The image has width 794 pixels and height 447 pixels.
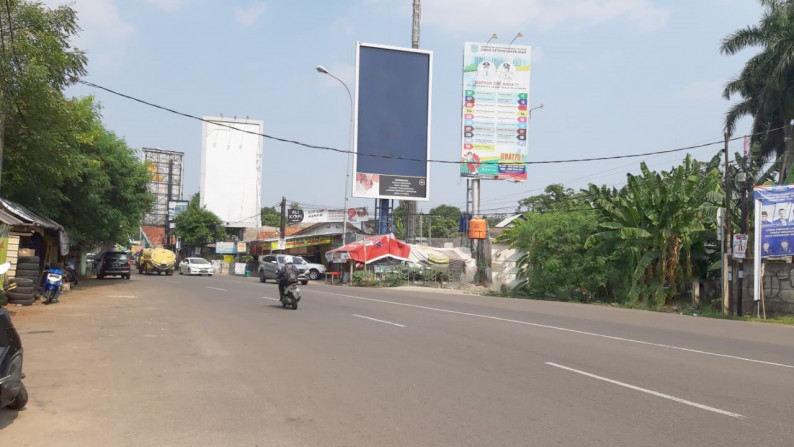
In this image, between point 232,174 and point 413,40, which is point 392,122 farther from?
point 232,174

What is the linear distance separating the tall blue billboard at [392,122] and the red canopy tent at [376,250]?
13.3 ft

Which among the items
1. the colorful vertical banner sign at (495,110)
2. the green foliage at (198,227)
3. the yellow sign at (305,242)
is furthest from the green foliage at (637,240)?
the green foliage at (198,227)

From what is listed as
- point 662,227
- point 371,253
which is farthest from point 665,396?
point 371,253

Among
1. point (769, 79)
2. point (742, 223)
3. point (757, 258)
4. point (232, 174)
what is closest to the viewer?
point (757, 258)

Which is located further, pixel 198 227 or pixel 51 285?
pixel 198 227

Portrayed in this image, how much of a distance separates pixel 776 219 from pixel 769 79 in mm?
15252

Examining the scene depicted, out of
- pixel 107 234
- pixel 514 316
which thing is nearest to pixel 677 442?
pixel 514 316

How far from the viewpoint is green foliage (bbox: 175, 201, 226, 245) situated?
237 ft

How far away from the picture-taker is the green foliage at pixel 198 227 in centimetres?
7238

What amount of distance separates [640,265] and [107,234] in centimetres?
2427

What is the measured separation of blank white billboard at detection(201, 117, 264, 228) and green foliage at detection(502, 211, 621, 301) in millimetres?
58724

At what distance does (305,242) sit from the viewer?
5469 cm

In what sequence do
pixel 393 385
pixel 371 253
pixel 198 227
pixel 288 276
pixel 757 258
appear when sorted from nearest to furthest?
1. pixel 393 385
2. pixel 288 276
3. pixel 757 258
4. pixel 371 253
5. pixel 198 227

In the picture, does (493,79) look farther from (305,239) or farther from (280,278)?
(280,278)
